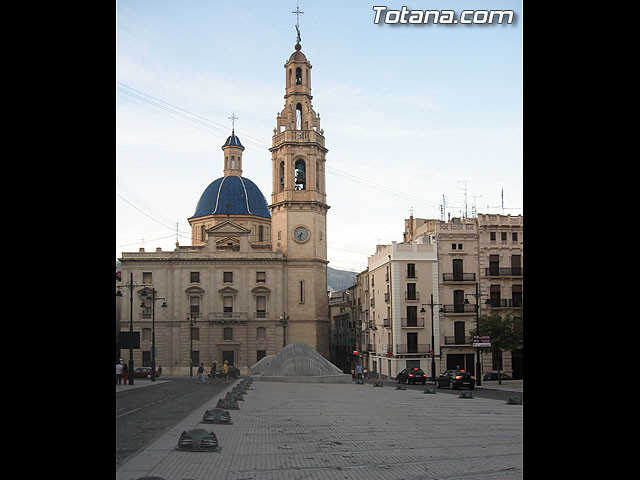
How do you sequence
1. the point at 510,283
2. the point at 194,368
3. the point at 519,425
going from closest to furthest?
the point at 519,425, the point at 510,283, the point at 194,368

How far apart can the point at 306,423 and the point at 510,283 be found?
1388 inches

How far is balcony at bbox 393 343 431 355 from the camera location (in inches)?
1925

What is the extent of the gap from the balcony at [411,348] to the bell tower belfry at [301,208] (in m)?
14.1

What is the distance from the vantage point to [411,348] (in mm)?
49156

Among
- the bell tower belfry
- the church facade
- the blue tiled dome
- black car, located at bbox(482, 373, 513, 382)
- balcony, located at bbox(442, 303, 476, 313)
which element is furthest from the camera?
the blue tiled dome

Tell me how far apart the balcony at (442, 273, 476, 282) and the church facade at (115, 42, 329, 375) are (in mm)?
16031

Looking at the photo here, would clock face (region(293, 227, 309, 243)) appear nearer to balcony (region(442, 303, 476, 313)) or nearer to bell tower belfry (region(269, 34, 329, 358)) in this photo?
bell tower belfry (region(269, 34, 329, 358))

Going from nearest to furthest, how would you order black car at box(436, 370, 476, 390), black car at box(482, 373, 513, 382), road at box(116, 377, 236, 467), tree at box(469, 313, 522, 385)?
road at box(116, 377, 236, 467)
black car at box(436, 370, 476, 390)
tree at box(469, 313, 522, 385)
black car at box(482, 373, 513, 382)

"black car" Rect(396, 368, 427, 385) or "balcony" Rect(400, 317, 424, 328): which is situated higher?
"balcony" Rect(400, 317, 424, 328)

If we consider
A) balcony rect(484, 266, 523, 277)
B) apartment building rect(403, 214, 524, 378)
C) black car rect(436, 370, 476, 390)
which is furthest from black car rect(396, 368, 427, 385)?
balcony rect(484, 266, 523, 277)

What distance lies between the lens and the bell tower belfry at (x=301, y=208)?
62281 mm
